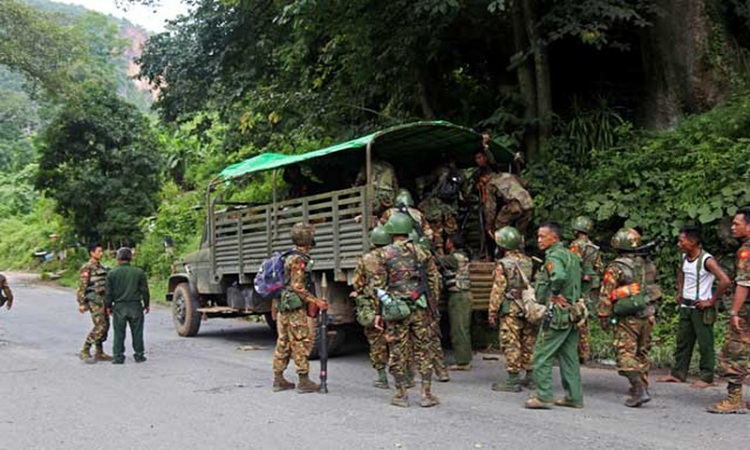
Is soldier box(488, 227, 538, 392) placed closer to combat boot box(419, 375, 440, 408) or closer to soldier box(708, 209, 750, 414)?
combat boot box(419, 375, 440, 408)

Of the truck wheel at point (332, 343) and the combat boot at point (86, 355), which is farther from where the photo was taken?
the combat boot at point (86, 355)

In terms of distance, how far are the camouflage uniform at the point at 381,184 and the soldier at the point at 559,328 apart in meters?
2.56

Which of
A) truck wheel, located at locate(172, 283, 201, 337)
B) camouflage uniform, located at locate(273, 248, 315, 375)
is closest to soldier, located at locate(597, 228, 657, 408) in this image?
camouflage uniform, located at locate(273, 248, 315, 375)

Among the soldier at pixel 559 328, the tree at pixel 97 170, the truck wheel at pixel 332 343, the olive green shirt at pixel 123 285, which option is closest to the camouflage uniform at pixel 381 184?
the truck wheel at pixel 332 343

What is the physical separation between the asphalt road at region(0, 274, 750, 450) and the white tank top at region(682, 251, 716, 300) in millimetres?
880

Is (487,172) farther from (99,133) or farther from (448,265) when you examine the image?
(99,133)

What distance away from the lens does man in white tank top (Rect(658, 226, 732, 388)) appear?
6.53m

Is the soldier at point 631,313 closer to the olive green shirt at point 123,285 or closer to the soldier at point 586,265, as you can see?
the soldier at point 586,265

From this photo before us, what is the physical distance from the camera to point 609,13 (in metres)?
9.98

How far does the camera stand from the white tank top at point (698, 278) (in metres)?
6.56

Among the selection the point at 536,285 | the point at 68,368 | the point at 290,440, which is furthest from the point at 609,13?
the point at 68,368

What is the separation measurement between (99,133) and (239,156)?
5.79 meters

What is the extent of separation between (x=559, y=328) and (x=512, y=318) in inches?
28.5

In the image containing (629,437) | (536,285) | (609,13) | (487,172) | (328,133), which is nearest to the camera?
(629,437)
